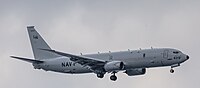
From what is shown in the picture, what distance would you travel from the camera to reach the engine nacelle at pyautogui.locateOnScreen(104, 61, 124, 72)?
117688 mm

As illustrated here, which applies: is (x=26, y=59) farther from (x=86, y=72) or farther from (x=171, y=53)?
(x=171, y=53)

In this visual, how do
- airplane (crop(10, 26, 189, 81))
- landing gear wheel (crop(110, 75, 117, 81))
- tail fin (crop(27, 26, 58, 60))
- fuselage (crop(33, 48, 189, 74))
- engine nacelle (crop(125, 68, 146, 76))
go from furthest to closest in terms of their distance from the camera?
tail fin (crop(27, 26, 58, 60)) < engine nacelle (crop(125, 68, 146, 76)) < landing gear wheel (crop(110, 75, 117, 81)) < airplane (crop(10, 26, 189, 81)) < fuselage (crop(33, 48, 189, 74))

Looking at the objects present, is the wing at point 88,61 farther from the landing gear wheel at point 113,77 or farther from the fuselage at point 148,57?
the landing gear wheel at point 113,77

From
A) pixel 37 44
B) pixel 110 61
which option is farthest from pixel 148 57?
pixel 37 44

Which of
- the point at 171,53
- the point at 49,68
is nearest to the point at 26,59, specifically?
the point at 49,68

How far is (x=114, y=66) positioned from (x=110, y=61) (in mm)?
2772

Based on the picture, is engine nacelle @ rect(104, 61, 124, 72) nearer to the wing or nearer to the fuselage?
the fuselage

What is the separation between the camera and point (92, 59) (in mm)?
120562

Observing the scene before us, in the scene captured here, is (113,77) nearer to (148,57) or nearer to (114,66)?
(114,66)

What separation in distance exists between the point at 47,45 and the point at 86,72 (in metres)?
13.1

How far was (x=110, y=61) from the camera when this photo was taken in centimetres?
12062

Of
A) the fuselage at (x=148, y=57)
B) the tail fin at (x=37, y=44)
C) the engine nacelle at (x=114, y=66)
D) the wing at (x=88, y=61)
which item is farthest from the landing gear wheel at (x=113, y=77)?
the tail fin at (x=37, y=44)

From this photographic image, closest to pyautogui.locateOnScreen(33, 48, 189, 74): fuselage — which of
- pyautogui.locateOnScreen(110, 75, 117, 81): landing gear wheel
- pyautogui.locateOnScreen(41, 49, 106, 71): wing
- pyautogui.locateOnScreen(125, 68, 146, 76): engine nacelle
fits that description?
pyautogui.locateOnScreen(41, 49, 106, 71): wing

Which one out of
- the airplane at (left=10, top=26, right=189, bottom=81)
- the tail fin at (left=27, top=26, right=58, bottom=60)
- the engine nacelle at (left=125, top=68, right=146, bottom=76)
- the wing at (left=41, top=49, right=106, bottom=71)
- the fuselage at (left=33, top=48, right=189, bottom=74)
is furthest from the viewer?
the tail fin at (left=27, top=26, right=58, bottom=60)
